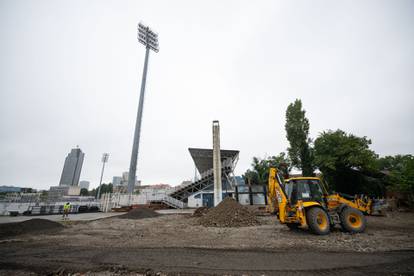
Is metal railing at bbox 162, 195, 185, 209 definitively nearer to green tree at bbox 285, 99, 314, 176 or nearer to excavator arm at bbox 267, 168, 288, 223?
green tree at bbox 285, 99, 314, 176

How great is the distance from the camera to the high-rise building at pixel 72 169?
428 ft

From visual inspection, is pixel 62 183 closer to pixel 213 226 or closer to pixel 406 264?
pixel 213 226

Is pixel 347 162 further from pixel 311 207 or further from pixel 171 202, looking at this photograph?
pixel 171 202

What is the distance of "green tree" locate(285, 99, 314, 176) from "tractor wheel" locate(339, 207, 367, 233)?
61.5 feet

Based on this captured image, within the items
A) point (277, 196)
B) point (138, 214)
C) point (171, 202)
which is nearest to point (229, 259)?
point (277, 196)

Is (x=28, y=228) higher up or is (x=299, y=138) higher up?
(x=299, y=138)

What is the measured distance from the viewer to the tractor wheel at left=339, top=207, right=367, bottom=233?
731 centimetres

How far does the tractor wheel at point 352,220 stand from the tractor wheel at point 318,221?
875mm

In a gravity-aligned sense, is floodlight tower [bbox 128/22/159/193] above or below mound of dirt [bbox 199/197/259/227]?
above

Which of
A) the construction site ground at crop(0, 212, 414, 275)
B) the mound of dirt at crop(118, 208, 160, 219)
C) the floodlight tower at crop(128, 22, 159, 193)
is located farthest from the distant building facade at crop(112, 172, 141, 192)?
the construction site ground at crop(0, 212, 414, 275)

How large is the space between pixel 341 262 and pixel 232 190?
2731 centimetres

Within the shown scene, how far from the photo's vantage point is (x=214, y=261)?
4.26m

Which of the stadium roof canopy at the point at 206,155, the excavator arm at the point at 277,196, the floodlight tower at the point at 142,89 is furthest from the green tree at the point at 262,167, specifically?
the excavator arm at the point at 277,196

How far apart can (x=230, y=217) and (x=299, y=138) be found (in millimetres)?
20086
